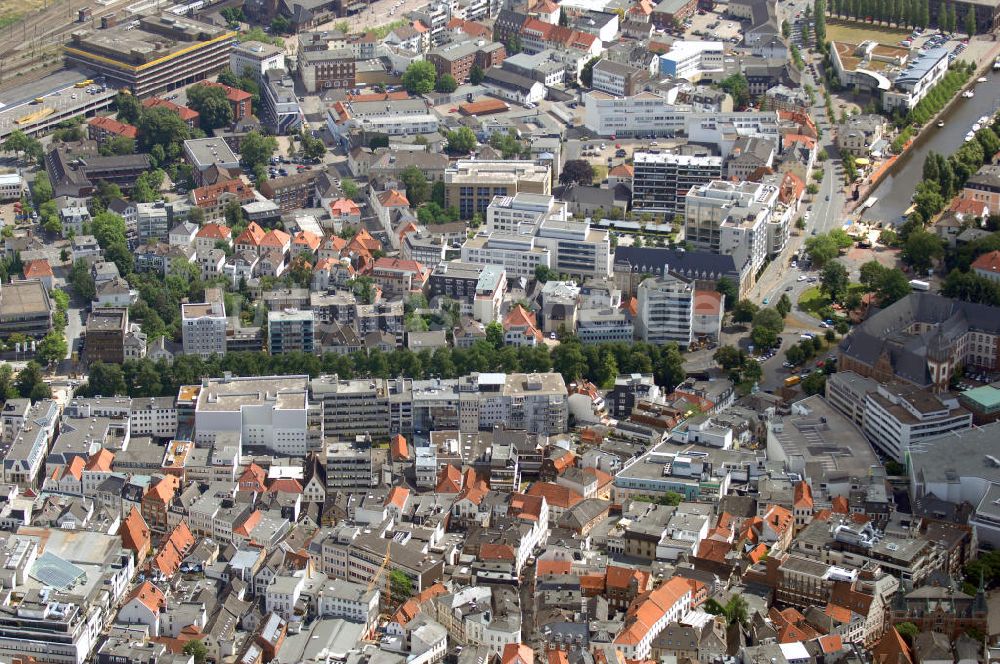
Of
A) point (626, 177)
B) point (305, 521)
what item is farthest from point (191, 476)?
point (626, 177)

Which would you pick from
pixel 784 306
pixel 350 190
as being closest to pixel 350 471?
pixel 784 306

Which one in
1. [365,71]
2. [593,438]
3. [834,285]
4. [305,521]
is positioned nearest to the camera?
[305,521]

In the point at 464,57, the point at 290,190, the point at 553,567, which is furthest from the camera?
the point at 464,57

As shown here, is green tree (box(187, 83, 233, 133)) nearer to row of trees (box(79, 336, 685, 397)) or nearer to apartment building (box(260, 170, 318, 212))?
apartment building (box(260, 170, 318, 212))

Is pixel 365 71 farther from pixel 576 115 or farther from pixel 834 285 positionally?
pixel 834 285

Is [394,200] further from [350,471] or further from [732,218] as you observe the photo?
[350,471]

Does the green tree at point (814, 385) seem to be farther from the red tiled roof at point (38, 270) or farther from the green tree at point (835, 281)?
the red tiled roof at point (38, 270)

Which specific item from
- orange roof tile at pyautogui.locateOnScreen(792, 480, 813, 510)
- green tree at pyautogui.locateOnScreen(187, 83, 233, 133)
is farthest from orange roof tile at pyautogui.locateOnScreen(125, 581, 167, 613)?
green tree at pyautogui.locateOnScreen(187, 83, 233, 133)
